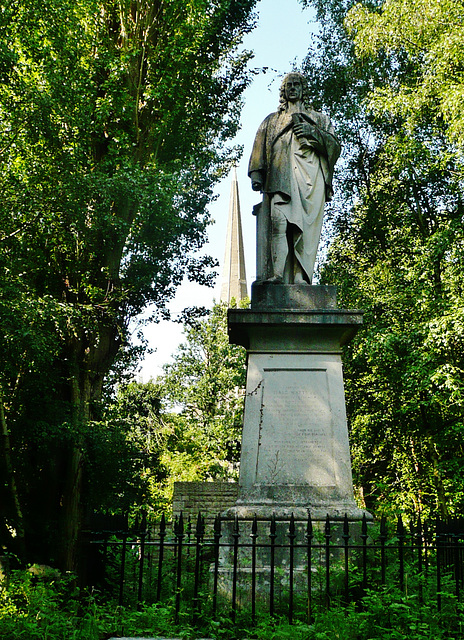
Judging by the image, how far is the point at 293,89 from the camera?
7.28 metres

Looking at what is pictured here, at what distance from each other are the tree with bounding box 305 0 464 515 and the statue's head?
7.72 metres

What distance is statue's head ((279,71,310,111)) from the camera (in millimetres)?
7285

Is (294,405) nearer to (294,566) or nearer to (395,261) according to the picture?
(294,566)

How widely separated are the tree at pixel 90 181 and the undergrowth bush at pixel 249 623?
625 centimetres

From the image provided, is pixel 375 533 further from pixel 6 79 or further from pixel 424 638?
pixel 6 79

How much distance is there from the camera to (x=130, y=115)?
1450cm

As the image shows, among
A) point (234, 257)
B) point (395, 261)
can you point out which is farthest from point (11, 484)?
point (234, 257)

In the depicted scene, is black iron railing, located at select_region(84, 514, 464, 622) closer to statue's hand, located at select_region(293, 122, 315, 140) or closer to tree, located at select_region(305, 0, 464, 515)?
statue's hand, located at select_region(293, 122, 315, 140)

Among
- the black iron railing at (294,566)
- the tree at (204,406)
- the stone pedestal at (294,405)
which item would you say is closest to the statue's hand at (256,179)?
the stone pedestal at (294,405)

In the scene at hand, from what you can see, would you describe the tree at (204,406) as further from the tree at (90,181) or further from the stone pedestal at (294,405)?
the stone pedestal at (294,405)

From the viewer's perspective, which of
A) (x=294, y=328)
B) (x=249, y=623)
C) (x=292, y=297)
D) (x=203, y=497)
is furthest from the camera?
(x=203, y=497)

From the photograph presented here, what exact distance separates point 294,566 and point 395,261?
1410cm

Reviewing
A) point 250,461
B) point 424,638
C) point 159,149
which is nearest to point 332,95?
point 159,149

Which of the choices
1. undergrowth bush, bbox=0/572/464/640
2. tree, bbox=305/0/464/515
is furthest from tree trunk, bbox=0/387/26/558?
tree, bbox=305/0/464/515
